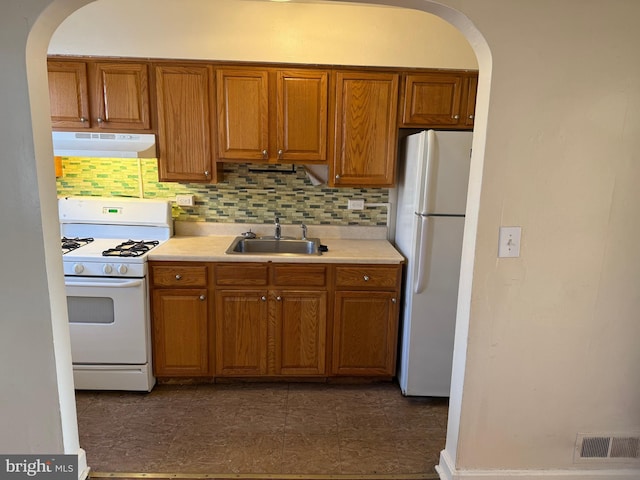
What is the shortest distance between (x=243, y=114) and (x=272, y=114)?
185mm

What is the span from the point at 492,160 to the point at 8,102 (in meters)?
1.72

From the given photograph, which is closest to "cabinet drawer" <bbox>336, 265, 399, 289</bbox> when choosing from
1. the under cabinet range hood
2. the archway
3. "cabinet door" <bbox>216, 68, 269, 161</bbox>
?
the archway

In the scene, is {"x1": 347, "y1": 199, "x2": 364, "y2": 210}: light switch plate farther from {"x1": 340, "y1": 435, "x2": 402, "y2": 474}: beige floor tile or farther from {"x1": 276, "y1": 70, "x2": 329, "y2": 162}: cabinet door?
{"x1": 340, "y1": 435, "x2": 402, "y2": 474}: beige floor tile

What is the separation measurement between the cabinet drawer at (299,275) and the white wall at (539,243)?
3.30ft

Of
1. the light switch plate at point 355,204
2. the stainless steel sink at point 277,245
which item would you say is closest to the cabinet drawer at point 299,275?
the stainless steel sink at point 277,245

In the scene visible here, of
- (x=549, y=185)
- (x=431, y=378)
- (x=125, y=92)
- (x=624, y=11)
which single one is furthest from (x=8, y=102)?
(x=431, y=378)

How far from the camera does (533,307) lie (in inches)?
64.3

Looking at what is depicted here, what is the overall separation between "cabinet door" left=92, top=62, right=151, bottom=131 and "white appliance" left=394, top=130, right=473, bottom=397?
173 centimetres

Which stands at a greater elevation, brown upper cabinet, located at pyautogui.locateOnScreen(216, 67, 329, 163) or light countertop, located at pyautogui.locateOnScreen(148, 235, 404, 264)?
brown upper cabinet, located at pyautogui.locateOnScreen(216, 67, 329, 163)

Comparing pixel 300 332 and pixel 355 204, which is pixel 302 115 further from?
pixel 300 332

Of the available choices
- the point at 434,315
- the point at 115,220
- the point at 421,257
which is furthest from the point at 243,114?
the point at 434,315

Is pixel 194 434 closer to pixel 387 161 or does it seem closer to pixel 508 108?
pixel 387 161

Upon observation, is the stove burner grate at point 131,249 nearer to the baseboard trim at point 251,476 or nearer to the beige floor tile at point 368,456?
the baseboard trim at point 251,476

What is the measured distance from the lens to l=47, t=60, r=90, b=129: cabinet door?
8.13ft
